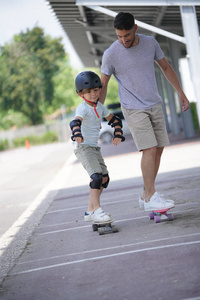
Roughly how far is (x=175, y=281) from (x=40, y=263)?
5.38 feet

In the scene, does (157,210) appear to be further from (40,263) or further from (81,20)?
(81,20)

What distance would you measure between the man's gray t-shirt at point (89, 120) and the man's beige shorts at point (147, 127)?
30cm

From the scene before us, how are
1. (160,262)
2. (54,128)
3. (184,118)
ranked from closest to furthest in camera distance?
1. (160,262)
2. (184,118)
3. (54,128)

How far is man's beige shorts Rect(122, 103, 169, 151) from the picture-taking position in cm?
627

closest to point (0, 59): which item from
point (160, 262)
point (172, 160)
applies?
point (172, 160)

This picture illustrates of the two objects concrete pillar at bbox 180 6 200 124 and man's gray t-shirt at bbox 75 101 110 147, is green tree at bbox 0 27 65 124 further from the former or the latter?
man's gray t-shirt at bbox 75 101 110 147

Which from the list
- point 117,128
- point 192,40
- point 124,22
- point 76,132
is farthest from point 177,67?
point 76,132

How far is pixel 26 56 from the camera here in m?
71.4

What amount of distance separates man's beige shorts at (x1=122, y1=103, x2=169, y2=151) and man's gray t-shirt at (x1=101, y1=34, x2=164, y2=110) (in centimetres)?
7

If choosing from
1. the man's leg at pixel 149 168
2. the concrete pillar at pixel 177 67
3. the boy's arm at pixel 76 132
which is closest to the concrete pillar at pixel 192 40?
the man's leg at pixel 149 168

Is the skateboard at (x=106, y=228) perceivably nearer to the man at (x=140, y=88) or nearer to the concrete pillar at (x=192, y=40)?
the man at (x=140, y=88)

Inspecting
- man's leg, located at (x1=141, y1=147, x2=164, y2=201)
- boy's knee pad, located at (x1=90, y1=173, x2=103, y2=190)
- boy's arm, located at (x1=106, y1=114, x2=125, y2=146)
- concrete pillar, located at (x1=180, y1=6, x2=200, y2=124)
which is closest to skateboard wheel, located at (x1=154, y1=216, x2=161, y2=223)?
man's leg, located at (x1=141, y1=147, x2=164, y2=201)

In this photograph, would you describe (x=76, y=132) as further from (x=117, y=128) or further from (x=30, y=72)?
(x=30, y=72)

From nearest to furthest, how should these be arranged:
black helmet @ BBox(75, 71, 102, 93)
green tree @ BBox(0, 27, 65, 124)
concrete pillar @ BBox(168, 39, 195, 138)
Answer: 1. black helmet @ BBox(75, 71, 102, 93)
2. concrete pillar @ BBox(168, 39, 195, 138)
3. green tree @ BBox(0, 27, 65, 124)
